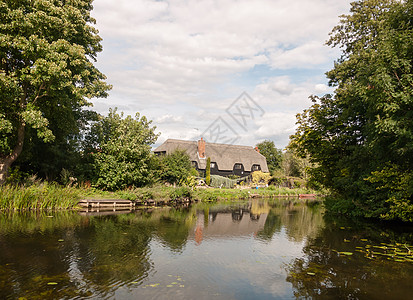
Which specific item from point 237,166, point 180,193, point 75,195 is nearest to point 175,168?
point 180,193

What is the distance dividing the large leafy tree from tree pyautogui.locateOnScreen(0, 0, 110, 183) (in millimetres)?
16051

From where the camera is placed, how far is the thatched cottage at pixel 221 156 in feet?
165

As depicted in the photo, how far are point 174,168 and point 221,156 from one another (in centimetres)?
2625

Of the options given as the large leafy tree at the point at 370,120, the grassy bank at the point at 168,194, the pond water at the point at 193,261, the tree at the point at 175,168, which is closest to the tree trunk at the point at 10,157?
the pond water at the point at 193,261

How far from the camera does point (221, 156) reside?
179ft

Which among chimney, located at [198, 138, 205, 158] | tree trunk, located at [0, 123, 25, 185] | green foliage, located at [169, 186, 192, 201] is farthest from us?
chimney, located at [198, 138, 205, 158]

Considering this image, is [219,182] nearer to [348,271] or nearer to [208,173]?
[208,173]

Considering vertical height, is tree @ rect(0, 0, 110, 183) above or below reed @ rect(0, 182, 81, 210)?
above

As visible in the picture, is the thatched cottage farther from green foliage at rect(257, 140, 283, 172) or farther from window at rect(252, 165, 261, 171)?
green foliage at rect(257, 140, 283, 172)

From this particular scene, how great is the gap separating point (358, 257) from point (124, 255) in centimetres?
808

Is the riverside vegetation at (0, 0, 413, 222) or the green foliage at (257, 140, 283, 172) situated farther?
the green foliage at (257, 140, 283, 172)

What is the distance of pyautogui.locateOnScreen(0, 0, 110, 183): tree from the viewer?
15016mm

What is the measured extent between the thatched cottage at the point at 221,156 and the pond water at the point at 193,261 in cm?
3462

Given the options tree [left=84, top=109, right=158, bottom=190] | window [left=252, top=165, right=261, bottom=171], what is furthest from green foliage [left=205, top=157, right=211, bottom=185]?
tree [left=84, top=109, right=158, bottom=190]
